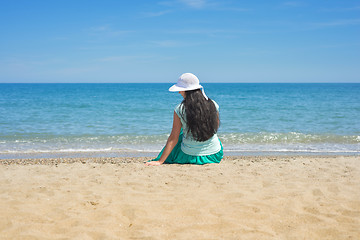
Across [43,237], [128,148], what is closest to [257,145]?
[128,148]

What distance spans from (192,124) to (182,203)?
1589 mm

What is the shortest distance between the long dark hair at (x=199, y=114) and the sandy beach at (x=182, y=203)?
703 millimetres

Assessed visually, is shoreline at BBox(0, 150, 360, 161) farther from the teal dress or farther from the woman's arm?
the woman's arm

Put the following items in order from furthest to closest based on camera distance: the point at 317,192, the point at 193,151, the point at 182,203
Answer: the point at 193,151, the point at 317,192, the point at 182,203

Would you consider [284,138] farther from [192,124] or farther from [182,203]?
[182,203]

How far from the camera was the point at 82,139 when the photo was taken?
36.9 ft

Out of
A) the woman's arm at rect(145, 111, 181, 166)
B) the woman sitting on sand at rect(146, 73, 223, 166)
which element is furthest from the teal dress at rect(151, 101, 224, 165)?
the woman's arm at rect(145, 111, 181, 166)

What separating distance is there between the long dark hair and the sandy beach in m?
0.70

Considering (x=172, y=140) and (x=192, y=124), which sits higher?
(x=192, y=124)

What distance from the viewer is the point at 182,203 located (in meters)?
3.57

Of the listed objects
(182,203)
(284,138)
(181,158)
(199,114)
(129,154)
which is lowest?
(129,154)

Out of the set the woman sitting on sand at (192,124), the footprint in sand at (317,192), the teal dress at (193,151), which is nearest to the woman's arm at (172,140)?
the woman sitting on sand at (192,124)

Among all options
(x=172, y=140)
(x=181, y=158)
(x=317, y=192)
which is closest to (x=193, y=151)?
(x=181, y=158)

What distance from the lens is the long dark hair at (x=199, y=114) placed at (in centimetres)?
481
